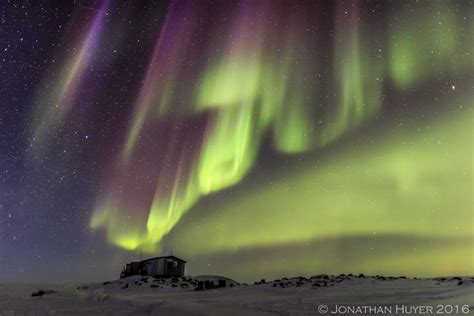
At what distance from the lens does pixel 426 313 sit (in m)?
11.1

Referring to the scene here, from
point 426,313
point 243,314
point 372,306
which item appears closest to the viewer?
point 426,313

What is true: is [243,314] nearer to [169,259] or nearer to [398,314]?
[398,314]

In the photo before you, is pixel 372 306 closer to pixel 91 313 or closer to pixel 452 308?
pixel 452 308

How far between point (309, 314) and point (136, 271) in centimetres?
5550

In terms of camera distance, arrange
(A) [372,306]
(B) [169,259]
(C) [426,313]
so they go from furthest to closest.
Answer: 1. (B) [169,259]
2. (A) [372,306]
3. (C) [426,313]

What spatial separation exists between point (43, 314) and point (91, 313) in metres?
1.45

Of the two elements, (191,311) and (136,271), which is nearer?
(191,311)

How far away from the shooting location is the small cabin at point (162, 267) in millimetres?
58406

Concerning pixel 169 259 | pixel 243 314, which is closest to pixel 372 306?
pixel 243 314

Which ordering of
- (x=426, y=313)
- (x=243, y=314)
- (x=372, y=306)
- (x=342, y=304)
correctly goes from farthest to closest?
(x=342, y=304) → (x=372, y=306) → (x=243, y=314) → (x=426, y=313)

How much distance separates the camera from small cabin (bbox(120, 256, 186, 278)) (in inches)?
2299

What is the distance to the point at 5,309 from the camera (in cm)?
1408

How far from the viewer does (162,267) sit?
58500 mm

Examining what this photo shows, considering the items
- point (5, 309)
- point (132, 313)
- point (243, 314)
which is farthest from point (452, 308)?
point (5, 309)
